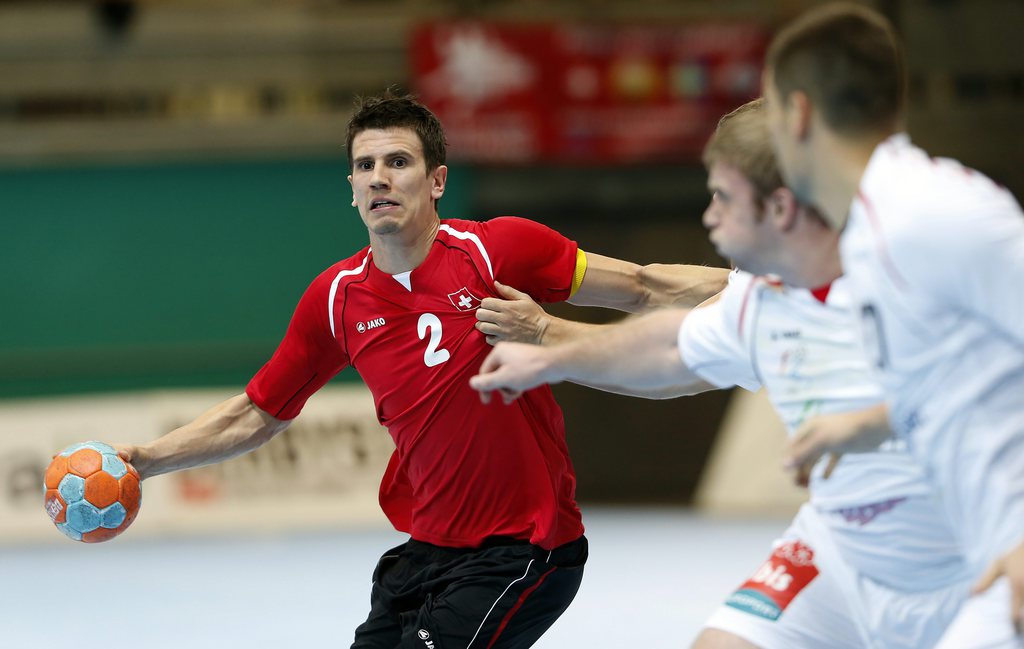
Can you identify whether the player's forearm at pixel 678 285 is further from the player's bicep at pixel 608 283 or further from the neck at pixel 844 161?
the neck at pixel 844 161

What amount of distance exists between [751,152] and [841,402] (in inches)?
28.7

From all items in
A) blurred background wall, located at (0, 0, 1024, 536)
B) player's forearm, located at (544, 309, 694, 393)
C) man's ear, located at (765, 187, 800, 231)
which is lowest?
player's forearm, located at (544, 309, 694, 393)

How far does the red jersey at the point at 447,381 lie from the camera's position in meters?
4.41

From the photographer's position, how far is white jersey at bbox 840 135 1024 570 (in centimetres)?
264

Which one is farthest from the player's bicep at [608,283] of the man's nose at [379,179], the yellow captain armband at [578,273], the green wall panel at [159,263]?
the green wall panel at [159,263]

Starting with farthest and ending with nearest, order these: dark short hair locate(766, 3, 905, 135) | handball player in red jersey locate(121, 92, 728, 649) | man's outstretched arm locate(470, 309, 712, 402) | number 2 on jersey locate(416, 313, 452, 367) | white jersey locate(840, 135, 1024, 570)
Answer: number 2 on jersey locate(416, 313, 452, 367) < handball player in red jersey locate(121, 92, 728, 649) < man's outstretched arm locate(470, 309, 712, 402) < dark short hair locate(766, 3, 905, 135) < white jersey locate(840, 135, 1024, 570)

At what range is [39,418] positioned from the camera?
43.3 ft

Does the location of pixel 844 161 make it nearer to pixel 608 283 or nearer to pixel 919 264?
pixel 919 264

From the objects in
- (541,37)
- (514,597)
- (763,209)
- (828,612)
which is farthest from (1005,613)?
(541,37)

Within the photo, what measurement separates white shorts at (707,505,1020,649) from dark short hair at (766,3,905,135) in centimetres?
123

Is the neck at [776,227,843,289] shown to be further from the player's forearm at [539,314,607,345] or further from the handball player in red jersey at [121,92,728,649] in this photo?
the handball player in red jersey at [121,92,728,649]

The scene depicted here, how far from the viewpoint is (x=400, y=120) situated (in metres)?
4.69

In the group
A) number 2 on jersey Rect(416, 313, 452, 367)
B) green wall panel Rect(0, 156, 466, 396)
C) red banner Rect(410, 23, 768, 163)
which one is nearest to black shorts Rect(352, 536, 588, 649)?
number 2 on jersey Rect(416, 313, 452, 367)

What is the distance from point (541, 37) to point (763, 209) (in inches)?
490
